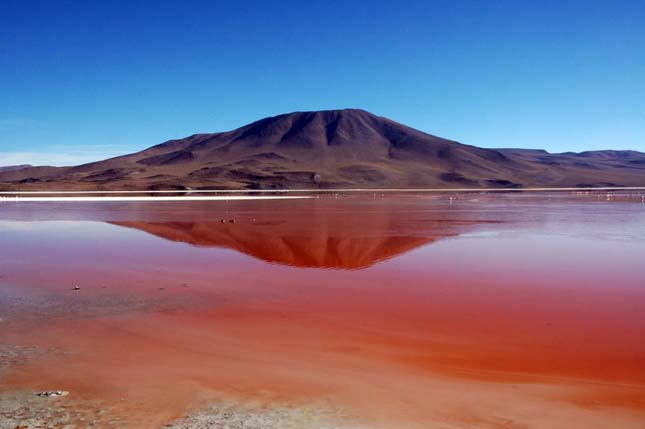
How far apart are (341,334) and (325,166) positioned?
138553mm

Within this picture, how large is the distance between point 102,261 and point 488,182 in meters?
125

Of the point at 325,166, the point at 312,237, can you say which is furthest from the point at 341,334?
the point at 325,166

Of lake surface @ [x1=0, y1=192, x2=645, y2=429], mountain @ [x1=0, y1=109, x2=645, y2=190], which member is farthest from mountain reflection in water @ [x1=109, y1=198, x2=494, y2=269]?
mountain @ [x1=0, y1=109, x2=645, y2=190]

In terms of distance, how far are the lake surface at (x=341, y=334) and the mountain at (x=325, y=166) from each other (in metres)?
86.5

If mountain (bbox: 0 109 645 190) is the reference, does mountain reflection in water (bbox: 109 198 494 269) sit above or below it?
below

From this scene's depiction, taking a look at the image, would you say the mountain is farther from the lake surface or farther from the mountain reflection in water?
the lake surface

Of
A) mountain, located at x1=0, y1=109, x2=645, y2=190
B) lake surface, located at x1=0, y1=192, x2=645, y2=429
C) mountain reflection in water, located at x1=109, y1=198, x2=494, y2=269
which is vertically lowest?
lake surface, located at x1=0, y1=192, x2=645, y2=429

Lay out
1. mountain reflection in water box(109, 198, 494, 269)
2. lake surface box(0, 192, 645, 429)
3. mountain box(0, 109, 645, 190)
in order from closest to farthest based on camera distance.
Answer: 1. lake surface box(0, 192, 645, 429)
2. mountain reflection in water box(109, 198, 494, 269)
3. mountain box(0, 109, 645, 190)

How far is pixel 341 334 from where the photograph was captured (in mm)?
7426

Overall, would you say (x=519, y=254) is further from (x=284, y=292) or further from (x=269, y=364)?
(x=269, y=364)

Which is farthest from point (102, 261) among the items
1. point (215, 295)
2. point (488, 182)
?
point (488, 182)

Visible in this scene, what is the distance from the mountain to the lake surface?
86.5 metres

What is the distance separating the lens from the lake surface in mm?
5145

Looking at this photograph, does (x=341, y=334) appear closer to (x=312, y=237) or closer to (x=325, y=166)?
(x=312, y=237)
